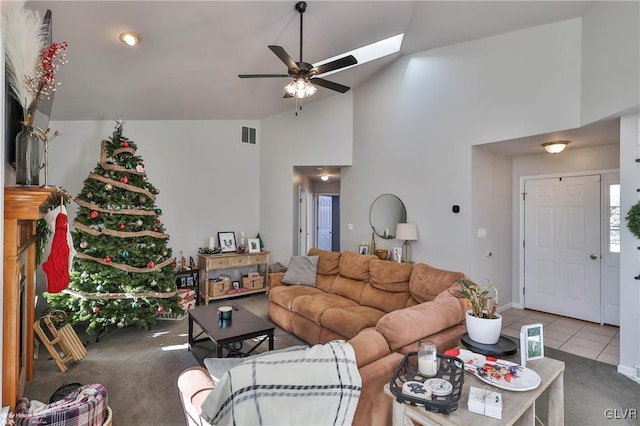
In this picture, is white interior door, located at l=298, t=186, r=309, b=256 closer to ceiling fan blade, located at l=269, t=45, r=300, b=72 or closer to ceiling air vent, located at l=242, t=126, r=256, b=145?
ceiling air vent, located at l=242, t=126, r=256, b=145

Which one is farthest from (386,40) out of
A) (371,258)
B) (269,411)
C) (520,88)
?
(269,411)

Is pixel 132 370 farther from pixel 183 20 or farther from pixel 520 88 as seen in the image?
pixel 520 88

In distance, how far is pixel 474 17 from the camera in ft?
11.8

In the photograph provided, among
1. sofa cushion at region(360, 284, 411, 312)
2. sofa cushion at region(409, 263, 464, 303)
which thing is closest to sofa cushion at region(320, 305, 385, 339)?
sofa cushion at region(360, 284, 411, 312)

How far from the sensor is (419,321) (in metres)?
2.13

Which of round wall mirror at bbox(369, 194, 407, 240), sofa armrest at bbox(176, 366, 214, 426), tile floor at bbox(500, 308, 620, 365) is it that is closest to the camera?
sofa armrest at bbox(176, 366, 214, 426)

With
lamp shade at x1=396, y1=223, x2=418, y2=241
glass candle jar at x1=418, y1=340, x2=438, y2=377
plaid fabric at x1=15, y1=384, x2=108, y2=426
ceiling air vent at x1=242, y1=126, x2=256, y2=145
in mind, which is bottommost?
plaid fabric at x1=15, y1=384, x2=108, y2=426

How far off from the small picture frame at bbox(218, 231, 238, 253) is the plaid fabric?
3.50 metres

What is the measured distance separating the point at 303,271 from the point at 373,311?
1317mm

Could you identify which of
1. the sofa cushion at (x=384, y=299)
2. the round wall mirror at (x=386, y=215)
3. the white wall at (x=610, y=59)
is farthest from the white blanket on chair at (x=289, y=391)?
the round wall mirror at (x=386, y=215)

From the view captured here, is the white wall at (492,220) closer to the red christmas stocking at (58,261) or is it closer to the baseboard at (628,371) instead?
the baseboard at (628,371)

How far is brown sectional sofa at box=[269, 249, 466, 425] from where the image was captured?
5.63ft

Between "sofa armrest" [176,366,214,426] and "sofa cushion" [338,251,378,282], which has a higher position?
"sofa cushion" [338,251,378,282]

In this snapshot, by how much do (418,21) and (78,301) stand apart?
5.08 metres
